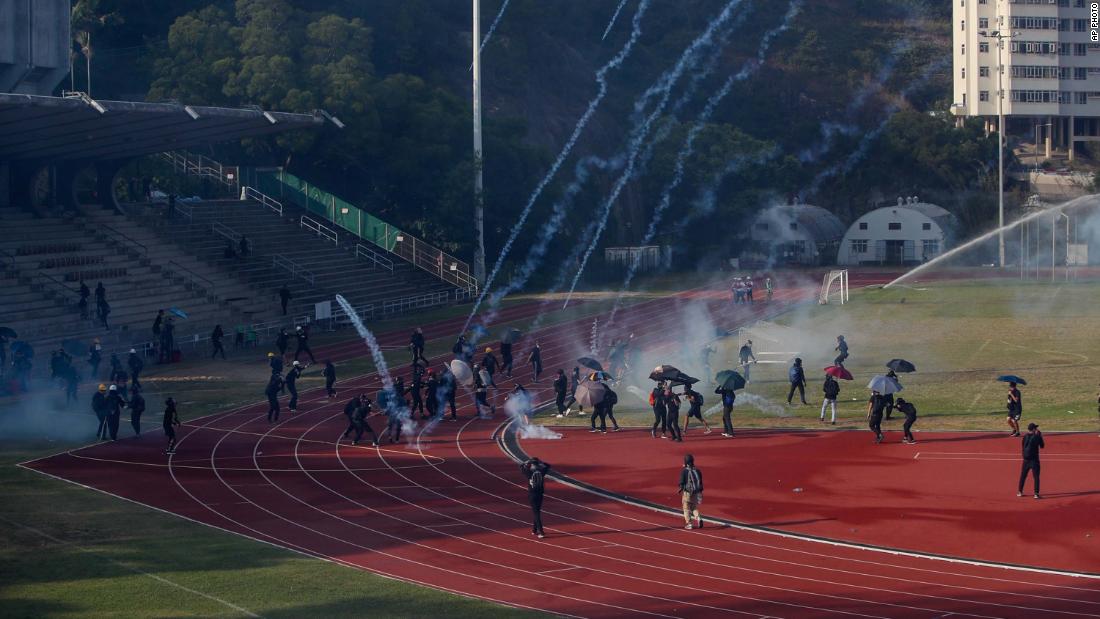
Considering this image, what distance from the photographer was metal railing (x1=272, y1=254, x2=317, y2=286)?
5697 centimetres

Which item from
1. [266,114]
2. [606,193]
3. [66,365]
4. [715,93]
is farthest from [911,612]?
[715,93]

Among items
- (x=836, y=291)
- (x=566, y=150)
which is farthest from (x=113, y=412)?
(x=566, y=150)

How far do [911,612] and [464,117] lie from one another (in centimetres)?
5549

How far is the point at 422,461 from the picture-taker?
28.8 metres

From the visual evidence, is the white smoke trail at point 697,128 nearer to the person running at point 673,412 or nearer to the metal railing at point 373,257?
the metal railing at point 373,257

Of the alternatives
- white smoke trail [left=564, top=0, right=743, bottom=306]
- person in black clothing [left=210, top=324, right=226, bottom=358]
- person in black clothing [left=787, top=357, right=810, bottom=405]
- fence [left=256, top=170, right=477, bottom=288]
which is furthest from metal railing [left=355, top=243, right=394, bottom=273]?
person in black clothing [left=787, top=357, right=810, bottom=405]

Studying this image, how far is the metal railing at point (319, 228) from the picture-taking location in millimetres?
63312

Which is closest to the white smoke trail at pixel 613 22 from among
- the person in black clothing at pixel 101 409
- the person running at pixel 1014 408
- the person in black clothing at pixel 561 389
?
the person in black clothing at pixel 561 389

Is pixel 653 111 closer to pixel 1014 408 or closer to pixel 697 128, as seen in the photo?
pixel 697 128

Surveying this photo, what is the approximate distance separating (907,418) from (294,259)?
119ft

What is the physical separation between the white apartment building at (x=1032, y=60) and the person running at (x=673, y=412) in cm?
8122

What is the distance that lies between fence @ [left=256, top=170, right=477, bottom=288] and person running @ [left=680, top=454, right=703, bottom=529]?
40.3m

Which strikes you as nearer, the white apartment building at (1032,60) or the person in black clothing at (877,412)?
the person in black clothing at (877,412)

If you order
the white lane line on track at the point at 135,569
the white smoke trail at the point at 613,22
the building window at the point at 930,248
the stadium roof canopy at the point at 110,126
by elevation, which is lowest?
the white lane line on track at the point at 135,569
